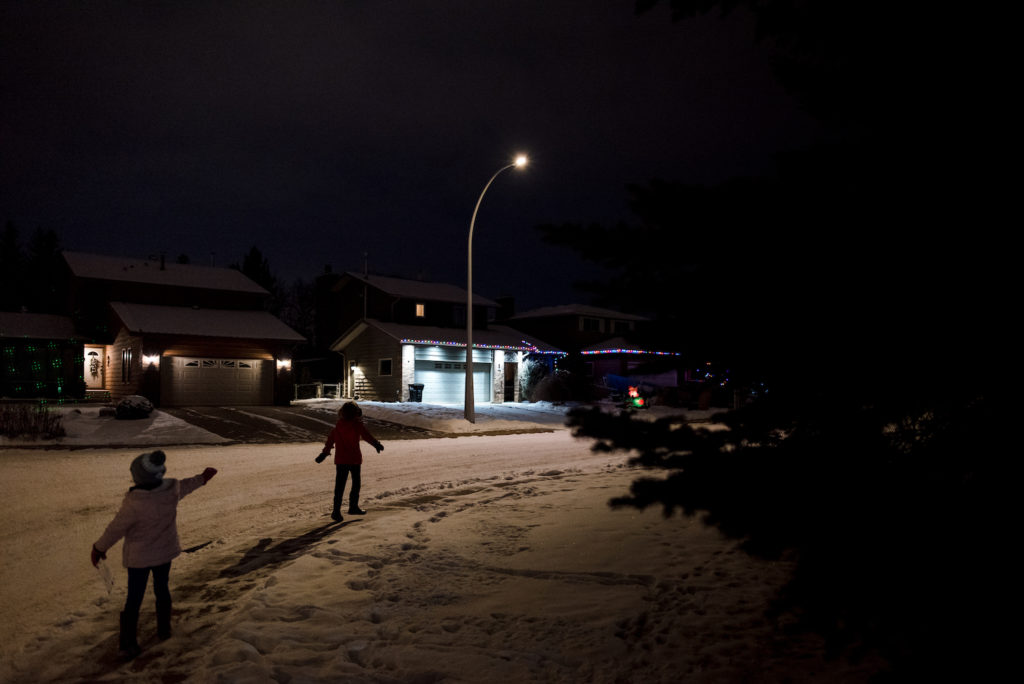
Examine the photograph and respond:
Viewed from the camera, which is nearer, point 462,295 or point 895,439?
point 895,439

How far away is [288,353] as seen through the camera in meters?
33.3

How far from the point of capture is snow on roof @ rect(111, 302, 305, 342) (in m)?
30.0

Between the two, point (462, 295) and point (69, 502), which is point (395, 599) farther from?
point (462, 295)

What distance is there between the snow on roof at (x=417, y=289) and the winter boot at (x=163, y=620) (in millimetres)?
34179

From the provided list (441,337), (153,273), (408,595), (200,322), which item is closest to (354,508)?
(408,595)

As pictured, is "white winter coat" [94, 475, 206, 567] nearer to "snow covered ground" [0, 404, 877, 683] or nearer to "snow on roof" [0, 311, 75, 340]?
"snow covered ground" [0, 404, 877, 683]

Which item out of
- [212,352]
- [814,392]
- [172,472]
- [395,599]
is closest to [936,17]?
[814,392]

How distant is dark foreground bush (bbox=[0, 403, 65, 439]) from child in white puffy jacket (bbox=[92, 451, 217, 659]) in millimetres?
14379

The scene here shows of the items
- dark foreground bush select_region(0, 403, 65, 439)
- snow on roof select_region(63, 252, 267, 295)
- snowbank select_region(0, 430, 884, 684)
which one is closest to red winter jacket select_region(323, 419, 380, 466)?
snowbank select_region(0, 430, 884, 684)

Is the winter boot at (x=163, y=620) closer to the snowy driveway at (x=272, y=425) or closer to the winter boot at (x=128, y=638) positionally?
the winter boot at (x=128, y=638)

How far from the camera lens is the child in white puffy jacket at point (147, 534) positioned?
16.7 feet

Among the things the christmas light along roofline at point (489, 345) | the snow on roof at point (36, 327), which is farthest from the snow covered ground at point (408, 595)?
the christmas light along roofline at point (489, 345)

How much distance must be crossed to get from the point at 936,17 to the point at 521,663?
423 centimetres

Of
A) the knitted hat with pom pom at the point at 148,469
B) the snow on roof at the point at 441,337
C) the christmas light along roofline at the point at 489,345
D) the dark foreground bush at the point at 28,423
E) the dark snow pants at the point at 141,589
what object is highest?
the snow on roof at the point at 441,337
